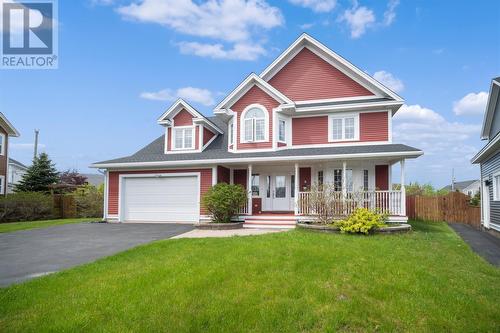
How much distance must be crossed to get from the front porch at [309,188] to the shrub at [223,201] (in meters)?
0.66

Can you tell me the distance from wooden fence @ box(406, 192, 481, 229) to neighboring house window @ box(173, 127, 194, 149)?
13912mm

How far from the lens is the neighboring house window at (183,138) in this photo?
1900cm

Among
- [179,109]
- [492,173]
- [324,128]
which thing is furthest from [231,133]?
[492,173]

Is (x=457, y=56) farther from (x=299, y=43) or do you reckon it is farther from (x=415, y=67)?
(x=299, y=43)

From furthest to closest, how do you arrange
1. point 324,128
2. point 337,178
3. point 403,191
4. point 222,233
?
1. point 324,128
2. point 337,178
3. point 403,191
4. point 222,233

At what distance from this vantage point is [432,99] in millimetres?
18812

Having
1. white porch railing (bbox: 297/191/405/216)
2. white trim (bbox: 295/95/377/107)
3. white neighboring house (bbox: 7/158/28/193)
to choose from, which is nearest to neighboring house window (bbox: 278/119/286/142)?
white trim (bbox: 295/95/377/107)

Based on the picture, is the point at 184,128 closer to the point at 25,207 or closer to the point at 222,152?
A: the point at 222,152

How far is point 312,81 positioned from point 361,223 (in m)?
9.05

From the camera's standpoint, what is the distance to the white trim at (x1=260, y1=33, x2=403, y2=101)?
1669cm

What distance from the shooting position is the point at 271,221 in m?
15.3

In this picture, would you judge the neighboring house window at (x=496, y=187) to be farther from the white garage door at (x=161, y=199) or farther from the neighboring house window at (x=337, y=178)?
the white garage door at (x=161, y=199)

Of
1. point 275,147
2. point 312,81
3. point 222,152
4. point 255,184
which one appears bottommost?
point 255,184

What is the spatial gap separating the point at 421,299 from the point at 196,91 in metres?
25.9
